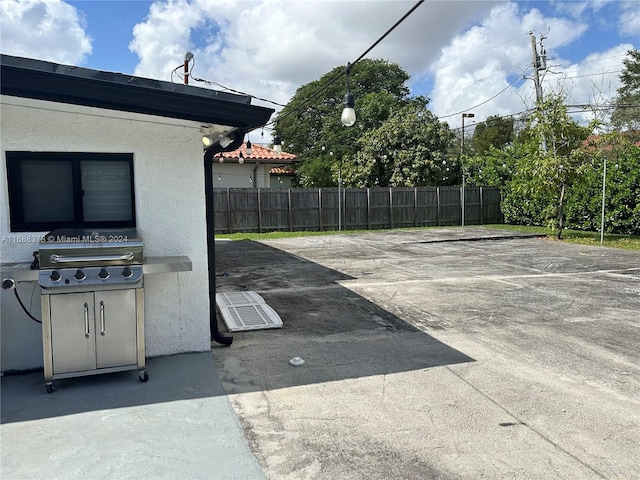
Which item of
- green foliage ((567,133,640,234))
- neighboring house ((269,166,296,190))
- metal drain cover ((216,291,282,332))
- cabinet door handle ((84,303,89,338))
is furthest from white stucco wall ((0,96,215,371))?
neighboring house ((269,166,296,190))

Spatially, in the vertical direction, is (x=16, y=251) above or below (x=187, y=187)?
below

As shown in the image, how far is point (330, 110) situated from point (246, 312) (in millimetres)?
27612

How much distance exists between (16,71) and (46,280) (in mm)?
1521

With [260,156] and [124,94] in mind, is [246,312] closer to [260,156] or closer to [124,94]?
Result: [124,94]

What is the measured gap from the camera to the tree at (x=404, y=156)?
2158 centimetres

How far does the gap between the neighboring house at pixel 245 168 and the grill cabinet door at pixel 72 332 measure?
17.2m

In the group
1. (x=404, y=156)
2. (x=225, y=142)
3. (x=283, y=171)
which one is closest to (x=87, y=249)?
(x=225, y=142)

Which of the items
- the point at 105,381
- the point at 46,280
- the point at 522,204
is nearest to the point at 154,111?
the point at 46,280

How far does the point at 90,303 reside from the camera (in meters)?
3.52

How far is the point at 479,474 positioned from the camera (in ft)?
8.32

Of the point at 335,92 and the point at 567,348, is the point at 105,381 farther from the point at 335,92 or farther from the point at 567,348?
the point at 335,92

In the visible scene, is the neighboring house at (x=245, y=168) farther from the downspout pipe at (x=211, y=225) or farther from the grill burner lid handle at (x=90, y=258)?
the grill burner lid handle at (x=90, y=258)

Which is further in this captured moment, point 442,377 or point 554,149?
point 554,149

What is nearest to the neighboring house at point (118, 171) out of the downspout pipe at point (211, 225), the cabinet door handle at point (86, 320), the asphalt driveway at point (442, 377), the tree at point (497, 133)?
the downspout pipe at point (211, 225)
